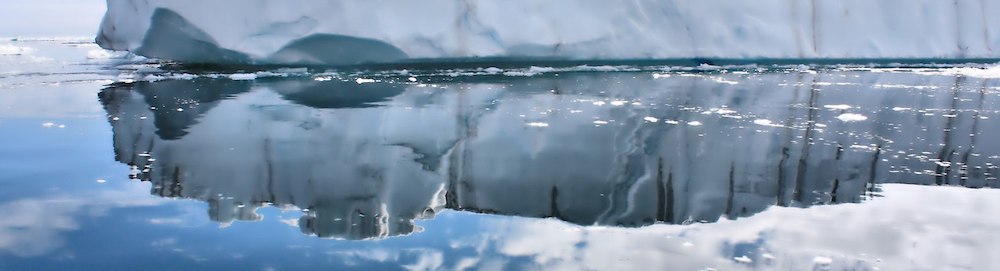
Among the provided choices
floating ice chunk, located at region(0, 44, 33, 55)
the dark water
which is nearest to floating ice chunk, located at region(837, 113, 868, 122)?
the dark water

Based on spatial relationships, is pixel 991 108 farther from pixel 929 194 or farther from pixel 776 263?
pixel 776 263

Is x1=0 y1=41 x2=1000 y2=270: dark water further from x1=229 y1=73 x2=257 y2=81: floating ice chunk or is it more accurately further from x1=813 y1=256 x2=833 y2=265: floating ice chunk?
x1=229 y1=73 x2=257 y2=81: floating ice chunk

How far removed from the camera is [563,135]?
14.3 feet

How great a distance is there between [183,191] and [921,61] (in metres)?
10.2

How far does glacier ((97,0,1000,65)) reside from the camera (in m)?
8.52

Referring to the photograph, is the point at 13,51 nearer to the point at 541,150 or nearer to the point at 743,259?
the point at 541,150

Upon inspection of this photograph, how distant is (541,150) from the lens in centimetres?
383

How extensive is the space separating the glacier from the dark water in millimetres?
2296

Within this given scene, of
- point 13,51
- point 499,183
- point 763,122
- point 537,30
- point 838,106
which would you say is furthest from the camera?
point 13,51

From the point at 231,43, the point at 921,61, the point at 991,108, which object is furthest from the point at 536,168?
the point at 921,61

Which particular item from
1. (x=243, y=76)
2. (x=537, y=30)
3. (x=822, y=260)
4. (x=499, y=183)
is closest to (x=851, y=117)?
(x=499, y=183)

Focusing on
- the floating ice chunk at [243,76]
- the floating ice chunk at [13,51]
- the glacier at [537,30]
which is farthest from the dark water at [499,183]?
the floating ice chunk at [13,51]

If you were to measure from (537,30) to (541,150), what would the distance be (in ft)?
17.1

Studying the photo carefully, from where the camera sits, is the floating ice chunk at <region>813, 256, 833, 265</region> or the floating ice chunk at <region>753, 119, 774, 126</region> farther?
the floating ice chunk at <region>753, 119, 774, 126</region>
